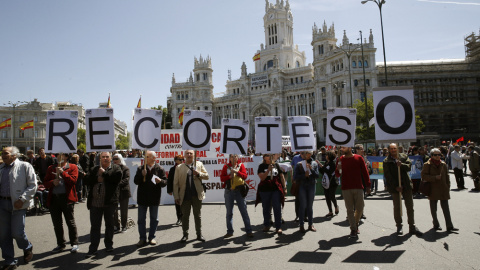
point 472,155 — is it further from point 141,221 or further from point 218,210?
point 141,221

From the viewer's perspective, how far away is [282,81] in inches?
3314

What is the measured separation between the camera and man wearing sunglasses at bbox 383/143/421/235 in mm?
8062

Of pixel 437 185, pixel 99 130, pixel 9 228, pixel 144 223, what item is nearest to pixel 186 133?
pixel 99 130

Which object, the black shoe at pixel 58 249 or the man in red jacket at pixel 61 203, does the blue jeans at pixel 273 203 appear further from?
the black shoe at pixel 58 249

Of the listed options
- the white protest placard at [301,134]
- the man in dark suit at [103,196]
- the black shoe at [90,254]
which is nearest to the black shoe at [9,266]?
the black shoe at [90,254]

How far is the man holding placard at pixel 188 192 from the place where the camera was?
801 cm

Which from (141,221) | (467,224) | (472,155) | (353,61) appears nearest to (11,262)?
(141,221)

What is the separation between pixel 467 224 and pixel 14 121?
82.0 m

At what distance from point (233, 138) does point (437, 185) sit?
16.4 ft

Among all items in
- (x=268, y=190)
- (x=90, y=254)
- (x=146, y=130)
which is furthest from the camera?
(x=268, y=190)

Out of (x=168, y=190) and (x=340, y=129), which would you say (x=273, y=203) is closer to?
(x=168, y=190)

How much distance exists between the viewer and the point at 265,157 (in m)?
8.81

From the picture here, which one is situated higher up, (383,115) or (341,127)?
(383,115)

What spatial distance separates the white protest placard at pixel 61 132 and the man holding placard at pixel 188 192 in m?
2.48
